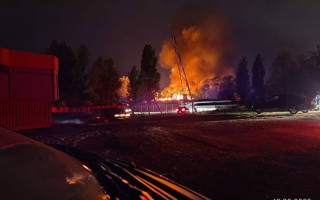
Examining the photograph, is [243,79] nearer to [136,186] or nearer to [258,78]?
[258,78]

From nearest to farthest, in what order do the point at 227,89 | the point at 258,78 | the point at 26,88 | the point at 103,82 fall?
1. the point at 26,88
2. the point at 103,82
3. the point at 258,78
4. the point at 227,89

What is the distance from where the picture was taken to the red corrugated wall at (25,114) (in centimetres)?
1593

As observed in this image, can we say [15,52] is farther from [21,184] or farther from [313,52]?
[313,52]

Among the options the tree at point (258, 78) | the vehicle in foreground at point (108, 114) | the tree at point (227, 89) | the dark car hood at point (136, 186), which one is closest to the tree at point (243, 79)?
the tree at point (258, 78)

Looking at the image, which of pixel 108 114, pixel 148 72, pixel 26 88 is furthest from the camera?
pixel 148 72

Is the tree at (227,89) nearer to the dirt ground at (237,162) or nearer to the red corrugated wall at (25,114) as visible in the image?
the red corrugated wall at (25,114)

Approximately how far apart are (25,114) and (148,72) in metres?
23.7

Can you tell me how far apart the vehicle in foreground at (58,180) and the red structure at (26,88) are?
49.6ft

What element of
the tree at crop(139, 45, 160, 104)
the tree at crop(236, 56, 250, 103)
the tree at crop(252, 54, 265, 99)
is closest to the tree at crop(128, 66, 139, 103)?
the tree at crop(139, 45, 160, 104)

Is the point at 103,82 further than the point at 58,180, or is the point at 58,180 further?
the point at 103,82

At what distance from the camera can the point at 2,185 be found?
1.64 metres

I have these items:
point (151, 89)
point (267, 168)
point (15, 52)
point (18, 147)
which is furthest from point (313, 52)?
point (18, 147)

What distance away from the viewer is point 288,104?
25844 millimetres

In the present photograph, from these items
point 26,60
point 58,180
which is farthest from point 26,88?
point 58,180
